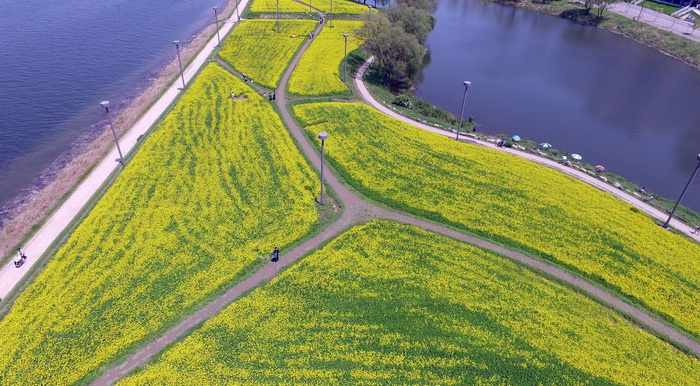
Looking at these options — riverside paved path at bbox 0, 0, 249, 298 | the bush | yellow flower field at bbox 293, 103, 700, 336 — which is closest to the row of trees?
the bush

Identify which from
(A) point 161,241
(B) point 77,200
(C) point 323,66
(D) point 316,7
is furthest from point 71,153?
(D) point 316,7

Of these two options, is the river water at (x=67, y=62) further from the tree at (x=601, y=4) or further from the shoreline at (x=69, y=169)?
the tree at (x=601, y=4)

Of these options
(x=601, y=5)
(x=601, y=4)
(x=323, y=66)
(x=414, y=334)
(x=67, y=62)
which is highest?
(x=601, y=4)

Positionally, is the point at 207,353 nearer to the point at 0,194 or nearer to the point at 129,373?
the point at 129,373

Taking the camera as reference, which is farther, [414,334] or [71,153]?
[71,153]

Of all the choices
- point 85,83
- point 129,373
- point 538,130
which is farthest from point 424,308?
point 85,83

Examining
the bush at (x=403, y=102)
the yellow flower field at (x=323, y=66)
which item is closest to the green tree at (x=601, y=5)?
the yellow flower field at (x=323, y=66)

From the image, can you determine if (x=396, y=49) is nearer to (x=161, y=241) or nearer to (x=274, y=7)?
(x=161, y=241)
